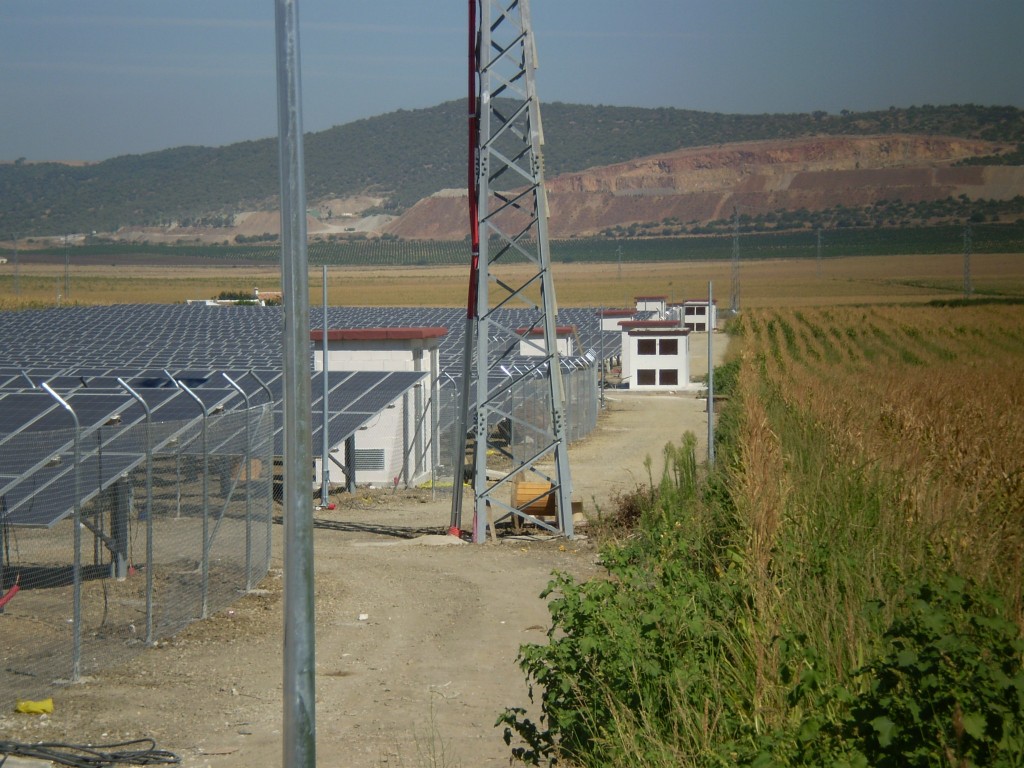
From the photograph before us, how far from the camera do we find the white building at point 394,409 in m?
22.7

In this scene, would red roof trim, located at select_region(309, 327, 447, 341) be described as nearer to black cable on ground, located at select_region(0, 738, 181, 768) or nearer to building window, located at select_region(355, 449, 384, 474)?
building window, located at select_region(355, 449, 384, 474)

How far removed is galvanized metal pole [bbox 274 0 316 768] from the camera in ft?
17.8

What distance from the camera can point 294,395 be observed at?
17.9 feet

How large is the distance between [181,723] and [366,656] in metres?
2.35

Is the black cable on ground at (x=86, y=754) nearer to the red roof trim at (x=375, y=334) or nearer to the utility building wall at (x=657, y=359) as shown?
the red roof trim at (x=375, y=334)

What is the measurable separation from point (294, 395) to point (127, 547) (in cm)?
764

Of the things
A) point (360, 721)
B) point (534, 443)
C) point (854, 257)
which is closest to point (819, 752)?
point (360, 721)

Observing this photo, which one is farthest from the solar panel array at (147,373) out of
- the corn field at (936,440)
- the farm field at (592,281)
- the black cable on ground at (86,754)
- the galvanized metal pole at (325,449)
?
the farm field at (592,281)

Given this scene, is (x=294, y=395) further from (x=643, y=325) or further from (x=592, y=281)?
(x=592, y=281)

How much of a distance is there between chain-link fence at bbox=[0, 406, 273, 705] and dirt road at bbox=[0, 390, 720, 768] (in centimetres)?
30

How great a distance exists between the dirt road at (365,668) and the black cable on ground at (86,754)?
0.60 ft

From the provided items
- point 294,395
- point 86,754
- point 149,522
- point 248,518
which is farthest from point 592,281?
point 294,395

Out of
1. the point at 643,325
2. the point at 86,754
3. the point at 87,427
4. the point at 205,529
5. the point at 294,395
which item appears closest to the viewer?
the point at 294,395

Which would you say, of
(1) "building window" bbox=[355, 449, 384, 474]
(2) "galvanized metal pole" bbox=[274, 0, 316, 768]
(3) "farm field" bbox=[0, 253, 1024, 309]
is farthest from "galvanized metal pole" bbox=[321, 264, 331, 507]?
(3) "farm field" bbox=[0, 253, 1024, 309]
